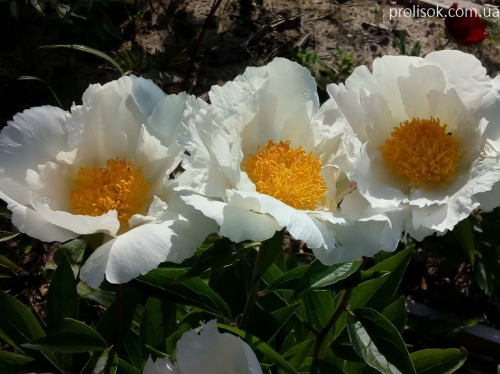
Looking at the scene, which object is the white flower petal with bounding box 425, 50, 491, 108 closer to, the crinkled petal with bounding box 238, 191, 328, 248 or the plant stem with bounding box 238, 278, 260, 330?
the crinkled petal with bounding box 238, 191, 328, 248

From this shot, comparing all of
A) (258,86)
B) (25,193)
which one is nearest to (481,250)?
(258,86)

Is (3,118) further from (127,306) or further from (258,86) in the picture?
(258,86)

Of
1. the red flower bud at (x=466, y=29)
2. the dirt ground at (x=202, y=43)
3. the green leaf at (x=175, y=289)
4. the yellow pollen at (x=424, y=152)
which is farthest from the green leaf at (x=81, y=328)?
the red flower bud at (x=466, y=29)

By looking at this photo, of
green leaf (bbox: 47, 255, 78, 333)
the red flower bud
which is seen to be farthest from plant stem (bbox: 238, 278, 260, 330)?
the red flower bud

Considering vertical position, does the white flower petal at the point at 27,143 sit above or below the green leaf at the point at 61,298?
above

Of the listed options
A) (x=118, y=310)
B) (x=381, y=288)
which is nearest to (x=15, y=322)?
(x=118, y=310)

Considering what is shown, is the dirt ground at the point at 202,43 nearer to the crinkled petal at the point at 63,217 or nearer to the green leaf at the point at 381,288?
the green leaf at the point at 381,288
